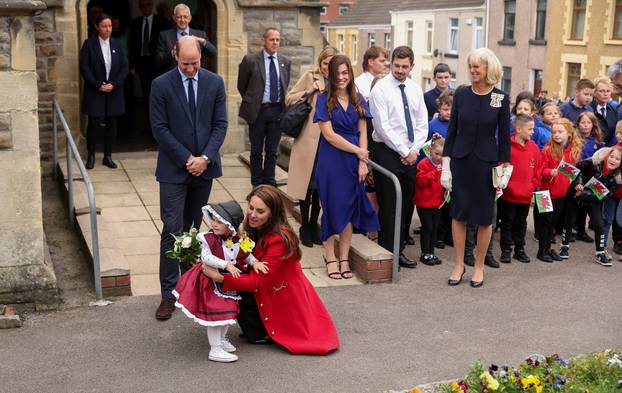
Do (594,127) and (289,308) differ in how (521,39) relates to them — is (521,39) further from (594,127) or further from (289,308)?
(289,308)

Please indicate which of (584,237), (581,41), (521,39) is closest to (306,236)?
(584,237)

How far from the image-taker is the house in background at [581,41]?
31781mm

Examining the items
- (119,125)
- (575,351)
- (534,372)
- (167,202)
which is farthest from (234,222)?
(119,125)

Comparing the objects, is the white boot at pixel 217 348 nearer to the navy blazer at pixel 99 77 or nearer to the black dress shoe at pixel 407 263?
the black dress shoe at pixel 407 263

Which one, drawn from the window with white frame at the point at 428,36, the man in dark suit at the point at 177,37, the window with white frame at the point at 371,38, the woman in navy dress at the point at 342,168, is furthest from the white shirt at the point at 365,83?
the window with white frame at the point at 371,38

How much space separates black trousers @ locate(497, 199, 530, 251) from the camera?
847 centimetres

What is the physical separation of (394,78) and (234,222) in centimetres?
261

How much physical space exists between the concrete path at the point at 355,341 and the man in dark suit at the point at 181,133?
0.53 meters

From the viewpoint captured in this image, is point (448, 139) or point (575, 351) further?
point (448, 139)

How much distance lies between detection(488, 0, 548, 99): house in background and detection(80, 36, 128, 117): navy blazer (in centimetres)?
2700

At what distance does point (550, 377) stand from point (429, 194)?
11.2 feet

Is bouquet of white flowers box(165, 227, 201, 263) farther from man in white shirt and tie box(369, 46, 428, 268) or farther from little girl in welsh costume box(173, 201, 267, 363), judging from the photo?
man in white shirt and tie box(369, 46, 428, 268)

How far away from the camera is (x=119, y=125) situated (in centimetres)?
1404

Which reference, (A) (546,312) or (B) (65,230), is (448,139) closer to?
(A) (546,312)
